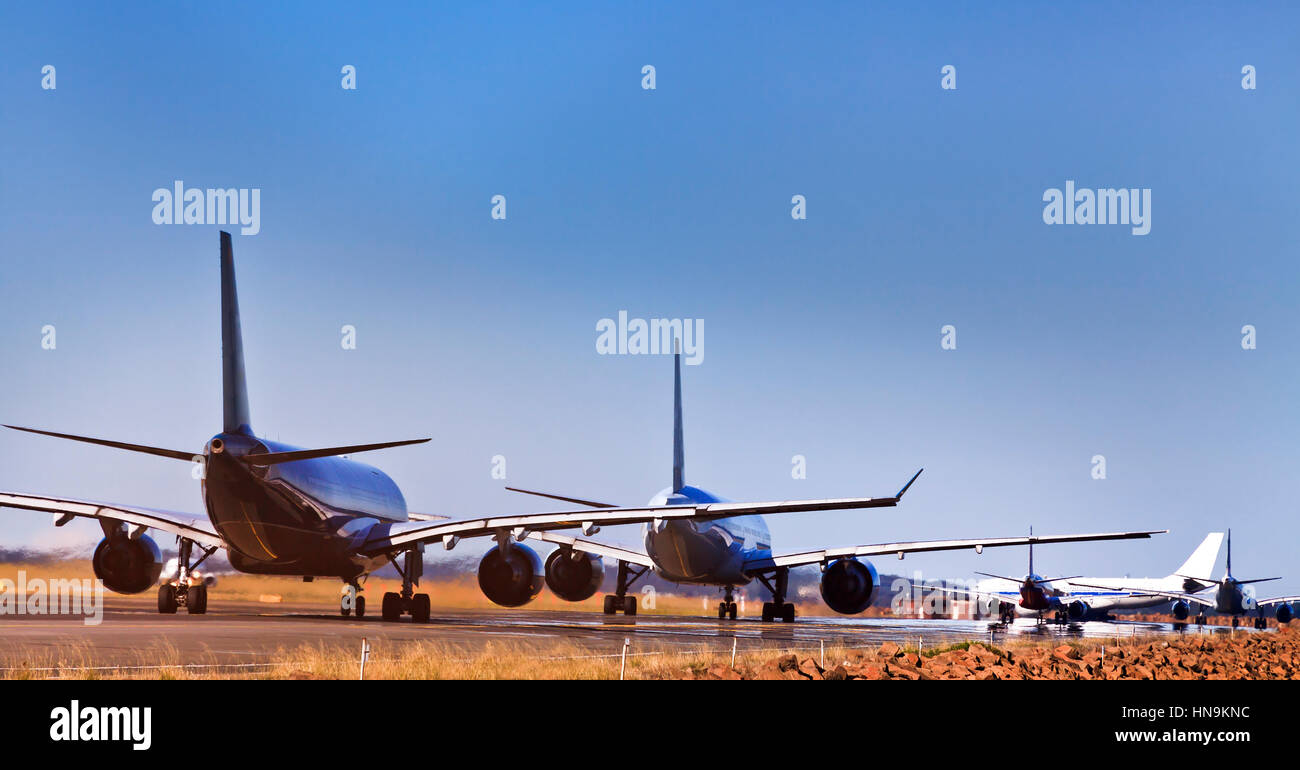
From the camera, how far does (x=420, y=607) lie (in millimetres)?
36094

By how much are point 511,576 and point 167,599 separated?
9.76 metres

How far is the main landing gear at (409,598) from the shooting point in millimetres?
35781

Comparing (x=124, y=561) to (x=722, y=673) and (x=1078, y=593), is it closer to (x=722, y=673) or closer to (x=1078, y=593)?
(x=722, y=673)

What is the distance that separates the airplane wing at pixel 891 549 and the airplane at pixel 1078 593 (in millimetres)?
26426

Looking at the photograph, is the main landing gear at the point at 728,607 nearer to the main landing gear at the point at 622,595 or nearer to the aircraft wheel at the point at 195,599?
the main landing gear at the point at 622,595

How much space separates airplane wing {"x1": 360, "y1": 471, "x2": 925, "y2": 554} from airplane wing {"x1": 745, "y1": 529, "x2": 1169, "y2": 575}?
1.45 m

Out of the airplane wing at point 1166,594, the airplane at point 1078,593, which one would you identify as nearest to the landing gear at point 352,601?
the airplane at point 1078,593

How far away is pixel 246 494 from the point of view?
31.4 metres
